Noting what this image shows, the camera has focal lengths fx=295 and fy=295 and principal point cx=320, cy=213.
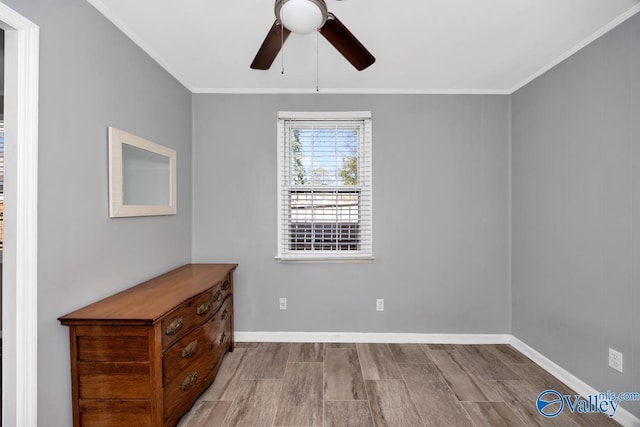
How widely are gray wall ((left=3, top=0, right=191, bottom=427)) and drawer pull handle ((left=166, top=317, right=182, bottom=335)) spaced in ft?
1.63

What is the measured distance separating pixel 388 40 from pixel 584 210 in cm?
189

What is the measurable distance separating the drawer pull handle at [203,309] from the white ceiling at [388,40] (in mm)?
1918

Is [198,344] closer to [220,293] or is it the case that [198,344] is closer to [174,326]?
[174,326]

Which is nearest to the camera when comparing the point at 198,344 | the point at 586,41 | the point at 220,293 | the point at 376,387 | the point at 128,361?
the point at 128,361

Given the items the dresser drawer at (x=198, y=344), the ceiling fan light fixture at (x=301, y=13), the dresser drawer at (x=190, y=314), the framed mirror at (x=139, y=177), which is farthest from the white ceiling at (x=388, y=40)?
the dresser drawer at (x=198, y=344)

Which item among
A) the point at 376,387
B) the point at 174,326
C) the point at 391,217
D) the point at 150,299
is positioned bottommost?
the point at 376,387

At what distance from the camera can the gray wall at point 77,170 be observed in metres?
1.44

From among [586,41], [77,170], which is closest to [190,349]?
[77,170]

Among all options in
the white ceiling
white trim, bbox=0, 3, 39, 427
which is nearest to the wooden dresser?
white trim, bbox=0, 3, 39, 427

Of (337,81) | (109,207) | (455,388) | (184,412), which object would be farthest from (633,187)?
(109,207)

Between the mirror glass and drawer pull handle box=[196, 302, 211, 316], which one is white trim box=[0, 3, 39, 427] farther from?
drawer pull handle box=[196, 302, 211, 316]

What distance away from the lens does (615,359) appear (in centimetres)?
192

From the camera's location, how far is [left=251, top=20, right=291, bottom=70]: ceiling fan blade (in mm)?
1446

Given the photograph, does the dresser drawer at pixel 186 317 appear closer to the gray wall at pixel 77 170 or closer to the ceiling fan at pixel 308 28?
the gray wall at pixel 77 170
